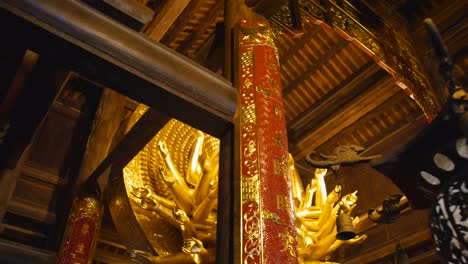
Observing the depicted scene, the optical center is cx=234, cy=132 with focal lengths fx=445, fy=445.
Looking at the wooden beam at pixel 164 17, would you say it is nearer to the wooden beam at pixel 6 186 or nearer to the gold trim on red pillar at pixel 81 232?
the gold trim on red pillar at pixel 81 232

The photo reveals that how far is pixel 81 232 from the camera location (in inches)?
136

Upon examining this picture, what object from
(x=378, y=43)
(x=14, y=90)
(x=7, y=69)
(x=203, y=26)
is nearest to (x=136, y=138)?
(x=14, y=90)

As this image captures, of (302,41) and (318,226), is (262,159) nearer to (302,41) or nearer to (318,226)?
(318,226)

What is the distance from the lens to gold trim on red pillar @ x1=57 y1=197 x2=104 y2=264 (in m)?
3.30

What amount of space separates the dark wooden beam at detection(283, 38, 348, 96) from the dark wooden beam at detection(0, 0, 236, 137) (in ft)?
9.33

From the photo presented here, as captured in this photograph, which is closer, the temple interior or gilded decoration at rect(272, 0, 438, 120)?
the temple interior

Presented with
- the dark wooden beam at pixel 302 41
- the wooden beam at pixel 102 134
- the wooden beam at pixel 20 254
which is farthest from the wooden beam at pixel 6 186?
the dark wooden beam at pixel 302 41

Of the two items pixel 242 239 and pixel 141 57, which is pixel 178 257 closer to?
pixel 242 239

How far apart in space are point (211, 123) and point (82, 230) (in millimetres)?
1820

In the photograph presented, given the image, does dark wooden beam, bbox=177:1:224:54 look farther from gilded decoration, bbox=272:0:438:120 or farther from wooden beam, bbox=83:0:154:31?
wooden beam, bbox=83:0:154:31

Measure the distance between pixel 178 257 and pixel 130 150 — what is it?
81cm

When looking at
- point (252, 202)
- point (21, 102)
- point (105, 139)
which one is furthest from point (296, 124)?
point (252, 202)

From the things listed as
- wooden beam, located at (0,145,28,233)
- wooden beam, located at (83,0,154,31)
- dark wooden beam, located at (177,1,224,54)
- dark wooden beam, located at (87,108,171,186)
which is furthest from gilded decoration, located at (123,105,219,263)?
wooden beam, located at (83,0,154,31)

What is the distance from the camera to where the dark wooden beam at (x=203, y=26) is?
4396mm
